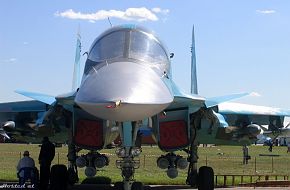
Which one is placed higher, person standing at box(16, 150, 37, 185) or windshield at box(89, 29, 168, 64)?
windshield at box(89, 29, 168, 64)

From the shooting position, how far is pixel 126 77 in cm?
736

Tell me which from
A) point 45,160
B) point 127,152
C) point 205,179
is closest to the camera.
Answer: point 127,152

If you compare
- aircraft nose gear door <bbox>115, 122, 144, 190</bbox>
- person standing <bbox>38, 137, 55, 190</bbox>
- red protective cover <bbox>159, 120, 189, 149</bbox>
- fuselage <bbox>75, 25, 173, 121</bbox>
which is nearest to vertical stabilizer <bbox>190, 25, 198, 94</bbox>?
person standing <bbox>38, 137, 55, 190</bbox>

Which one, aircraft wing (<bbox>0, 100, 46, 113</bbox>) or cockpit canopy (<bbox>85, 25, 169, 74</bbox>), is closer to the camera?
cockpit canopy (<bbox>85, 25, 169, 74</bbox>)

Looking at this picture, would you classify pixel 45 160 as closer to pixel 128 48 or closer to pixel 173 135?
pixel 173 135

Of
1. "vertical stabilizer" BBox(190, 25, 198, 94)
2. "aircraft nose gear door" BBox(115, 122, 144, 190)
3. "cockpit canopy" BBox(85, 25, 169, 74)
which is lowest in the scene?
"aircraft nose gear door" BBox(115, 122, 144, 190)

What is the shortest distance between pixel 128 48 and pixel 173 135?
6.70ft

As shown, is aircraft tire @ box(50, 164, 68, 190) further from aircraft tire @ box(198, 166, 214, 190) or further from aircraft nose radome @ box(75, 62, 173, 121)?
aircraft nose radome @ box(75, 62, 173, 121)

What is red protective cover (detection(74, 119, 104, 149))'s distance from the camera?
956 centimetres

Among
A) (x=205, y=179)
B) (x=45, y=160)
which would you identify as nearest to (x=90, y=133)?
(x=45, y=160)

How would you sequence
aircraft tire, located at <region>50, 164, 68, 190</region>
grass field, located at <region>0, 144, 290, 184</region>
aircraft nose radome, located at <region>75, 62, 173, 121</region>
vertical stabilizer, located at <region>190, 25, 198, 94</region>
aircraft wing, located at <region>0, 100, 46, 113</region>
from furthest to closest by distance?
grass field, located at <region>0, 144, 290, 184</region>, vertical stabilizer, located at <region>190, 25, 198, 94</region>, aircraft wing, located at <region>0, 100, 46, 113</region>, aircraft tire, located at <region>50, 164, 68, 190</region>, aircraft nose radome, located at <region>75, 62, 173, 121</region>

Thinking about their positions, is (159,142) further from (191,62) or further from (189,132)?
(191,62)

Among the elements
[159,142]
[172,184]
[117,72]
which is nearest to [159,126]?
[159,142]

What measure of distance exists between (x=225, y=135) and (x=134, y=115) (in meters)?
4.83
